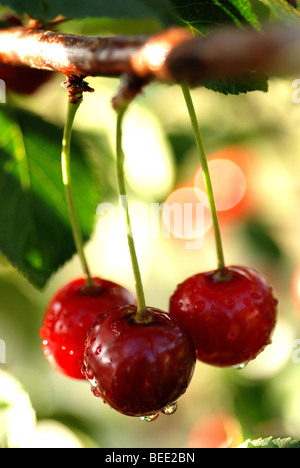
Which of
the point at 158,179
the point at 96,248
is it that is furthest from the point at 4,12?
the point at 96,248

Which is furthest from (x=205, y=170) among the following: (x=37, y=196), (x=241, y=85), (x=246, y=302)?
(x=37, y=196)

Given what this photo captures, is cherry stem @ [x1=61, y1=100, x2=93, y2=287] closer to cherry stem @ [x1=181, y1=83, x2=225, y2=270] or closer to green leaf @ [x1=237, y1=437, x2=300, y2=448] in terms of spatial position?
cherry stem @ [x1=181, y1=83, x2=225, y2=270]

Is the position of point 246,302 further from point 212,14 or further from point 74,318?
point 212,14

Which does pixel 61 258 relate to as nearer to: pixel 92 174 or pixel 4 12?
pixel 92 174

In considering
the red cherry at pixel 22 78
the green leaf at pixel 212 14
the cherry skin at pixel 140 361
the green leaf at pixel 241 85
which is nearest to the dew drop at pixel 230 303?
the cherry skin at pixel 140 361

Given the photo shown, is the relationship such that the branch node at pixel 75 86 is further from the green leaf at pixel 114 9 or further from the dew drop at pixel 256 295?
the dew drop at pixel 256 295

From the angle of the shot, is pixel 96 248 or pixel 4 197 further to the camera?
pixel 96 248
